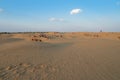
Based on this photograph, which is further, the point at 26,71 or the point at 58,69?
the point at 58,69

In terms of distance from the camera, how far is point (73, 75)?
6.36 meters

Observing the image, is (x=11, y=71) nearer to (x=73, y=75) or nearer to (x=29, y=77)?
(x=29, y=77)

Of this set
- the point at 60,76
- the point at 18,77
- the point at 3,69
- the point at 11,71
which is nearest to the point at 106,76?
the point at 60,76

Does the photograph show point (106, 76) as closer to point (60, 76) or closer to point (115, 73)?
point (115, 73)

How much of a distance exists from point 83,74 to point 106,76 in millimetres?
946

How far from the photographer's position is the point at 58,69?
281 inches

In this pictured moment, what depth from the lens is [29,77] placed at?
586cm

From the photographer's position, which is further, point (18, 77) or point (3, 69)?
point (3, 69)

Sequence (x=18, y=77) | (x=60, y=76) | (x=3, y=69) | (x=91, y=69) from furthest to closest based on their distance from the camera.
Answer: (x=91, y=69) < (x=3, y=69) < (x=60, y=76) < (x=18, y=77)

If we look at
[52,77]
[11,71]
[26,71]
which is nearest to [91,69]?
[52,77]

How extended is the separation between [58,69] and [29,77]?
1.68 metres

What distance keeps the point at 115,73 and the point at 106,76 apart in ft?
2.28

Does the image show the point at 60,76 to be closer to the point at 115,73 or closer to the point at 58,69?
the point at 58,69

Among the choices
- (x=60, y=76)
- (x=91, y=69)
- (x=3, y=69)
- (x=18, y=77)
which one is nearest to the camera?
(x=18, y=77)
